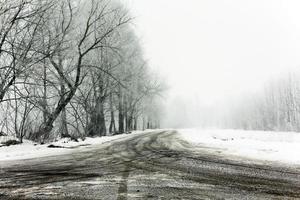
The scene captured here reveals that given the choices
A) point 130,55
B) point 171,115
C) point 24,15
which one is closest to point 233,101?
point 171,115

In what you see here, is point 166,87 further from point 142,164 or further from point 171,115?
point 171,115

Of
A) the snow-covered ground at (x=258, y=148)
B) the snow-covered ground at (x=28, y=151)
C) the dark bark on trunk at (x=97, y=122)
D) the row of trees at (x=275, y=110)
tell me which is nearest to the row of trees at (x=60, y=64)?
the dark bark on trunk at (x=97, y=122)

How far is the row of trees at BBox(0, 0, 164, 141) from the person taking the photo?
51.9 ft

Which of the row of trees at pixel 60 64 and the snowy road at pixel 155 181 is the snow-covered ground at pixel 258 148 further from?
the row of trees at pixel 60 64

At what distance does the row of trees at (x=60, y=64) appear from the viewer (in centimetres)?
1580

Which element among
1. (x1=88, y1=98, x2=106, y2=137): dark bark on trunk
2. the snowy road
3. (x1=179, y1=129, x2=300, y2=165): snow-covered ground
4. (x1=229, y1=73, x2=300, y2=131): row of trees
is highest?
(x1=229, y1=73, x2=300, y2=131): row of trees

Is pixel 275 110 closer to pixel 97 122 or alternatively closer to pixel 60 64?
pixel 97 122

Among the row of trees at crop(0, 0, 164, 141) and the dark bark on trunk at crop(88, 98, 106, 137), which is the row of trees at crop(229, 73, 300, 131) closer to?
the dark bark on trunk at crop(88, 98, 106, 137)

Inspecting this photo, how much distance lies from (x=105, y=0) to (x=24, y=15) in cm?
1454

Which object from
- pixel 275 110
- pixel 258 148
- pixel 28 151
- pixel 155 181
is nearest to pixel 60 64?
pixel 28 151

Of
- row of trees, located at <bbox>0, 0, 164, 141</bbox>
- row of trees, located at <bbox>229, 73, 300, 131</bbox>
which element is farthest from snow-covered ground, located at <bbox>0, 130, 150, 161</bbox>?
row of trees, located at <bbox>229, 73, 300, 131</bbox>

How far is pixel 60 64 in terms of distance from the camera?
76.3ft

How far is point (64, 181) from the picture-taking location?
269 inches

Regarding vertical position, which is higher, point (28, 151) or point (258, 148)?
point (28, 151)
